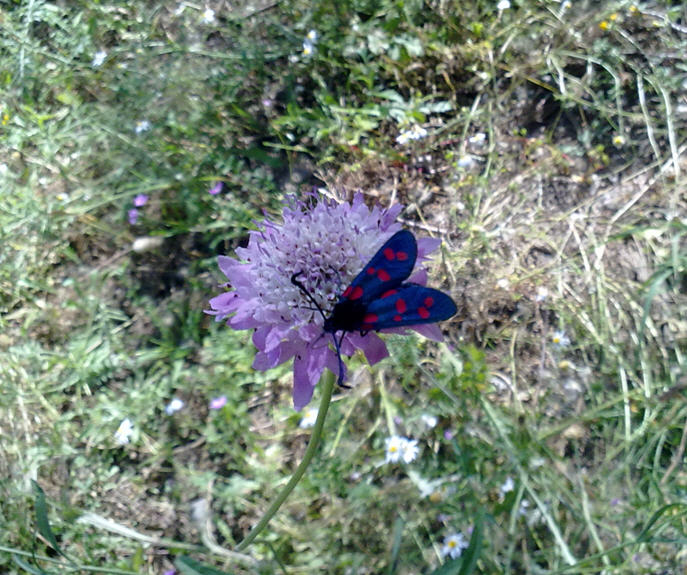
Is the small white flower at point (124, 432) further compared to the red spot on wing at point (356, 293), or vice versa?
the small white flower at point (124, 432)

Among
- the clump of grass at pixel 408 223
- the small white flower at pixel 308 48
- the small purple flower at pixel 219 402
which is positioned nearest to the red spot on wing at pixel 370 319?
the clump of grass at pixel 408 223

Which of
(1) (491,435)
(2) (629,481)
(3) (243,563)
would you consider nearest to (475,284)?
(1) (491,435)

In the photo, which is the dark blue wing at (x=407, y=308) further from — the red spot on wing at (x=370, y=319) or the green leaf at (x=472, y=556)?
the green leaf at (x=472, y=556)

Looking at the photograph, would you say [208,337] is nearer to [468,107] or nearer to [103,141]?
[103,141]

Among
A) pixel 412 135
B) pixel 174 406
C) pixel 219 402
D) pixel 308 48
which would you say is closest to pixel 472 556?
pixel 219 402

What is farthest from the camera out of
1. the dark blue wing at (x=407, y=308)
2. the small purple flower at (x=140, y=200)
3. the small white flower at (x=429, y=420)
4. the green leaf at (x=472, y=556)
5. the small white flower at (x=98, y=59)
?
the small white flower at (x=98, y=59)

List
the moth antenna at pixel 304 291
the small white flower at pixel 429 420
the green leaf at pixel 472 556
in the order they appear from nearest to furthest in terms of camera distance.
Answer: the moth antenna at pixel 304 291
the green leaf at pixel 472 556
the small white flower at pixel 429 420

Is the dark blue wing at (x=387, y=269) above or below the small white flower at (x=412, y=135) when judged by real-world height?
above
